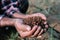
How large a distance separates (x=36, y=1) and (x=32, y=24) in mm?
856

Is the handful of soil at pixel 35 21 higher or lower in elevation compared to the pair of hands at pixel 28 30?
higher

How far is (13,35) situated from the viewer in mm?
1854

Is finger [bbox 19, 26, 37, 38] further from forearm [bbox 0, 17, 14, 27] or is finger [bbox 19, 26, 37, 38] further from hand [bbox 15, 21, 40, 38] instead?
forearm [bbox 0, 17, 14, 27]

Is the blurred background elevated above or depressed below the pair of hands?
below

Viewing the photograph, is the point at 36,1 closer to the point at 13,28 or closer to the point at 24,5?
the point at 24,5

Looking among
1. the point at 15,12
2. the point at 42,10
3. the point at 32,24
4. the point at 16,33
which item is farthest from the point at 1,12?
the point at 42,10

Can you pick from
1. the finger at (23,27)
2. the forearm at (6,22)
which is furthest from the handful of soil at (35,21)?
the forearm at (6,22)

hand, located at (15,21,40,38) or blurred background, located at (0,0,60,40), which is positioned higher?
hand, located at (15,21,40,38)

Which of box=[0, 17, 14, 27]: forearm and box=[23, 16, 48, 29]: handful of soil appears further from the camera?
box=[0, 17, 14, 27]: forearm

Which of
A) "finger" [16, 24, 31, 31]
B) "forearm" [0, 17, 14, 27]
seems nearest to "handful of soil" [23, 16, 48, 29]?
"finger" [16, 24, 31, 31]

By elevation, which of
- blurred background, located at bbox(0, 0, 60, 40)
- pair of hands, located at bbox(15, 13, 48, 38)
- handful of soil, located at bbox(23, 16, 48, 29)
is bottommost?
blurred background, located at bbox(0, 0, 60, 40)

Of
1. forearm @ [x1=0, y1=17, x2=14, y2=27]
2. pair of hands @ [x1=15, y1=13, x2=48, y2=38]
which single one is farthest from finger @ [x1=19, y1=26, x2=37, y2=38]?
forearm @ [x1=0, y1=17, x2=14, y2=27]

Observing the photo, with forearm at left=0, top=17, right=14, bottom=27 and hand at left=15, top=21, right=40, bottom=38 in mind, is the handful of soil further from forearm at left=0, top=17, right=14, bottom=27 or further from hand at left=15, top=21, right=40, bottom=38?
forearm at left=0, top=17, right=14, bottom=27

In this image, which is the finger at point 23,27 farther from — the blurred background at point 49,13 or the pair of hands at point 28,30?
the blurred background at point 49,13
